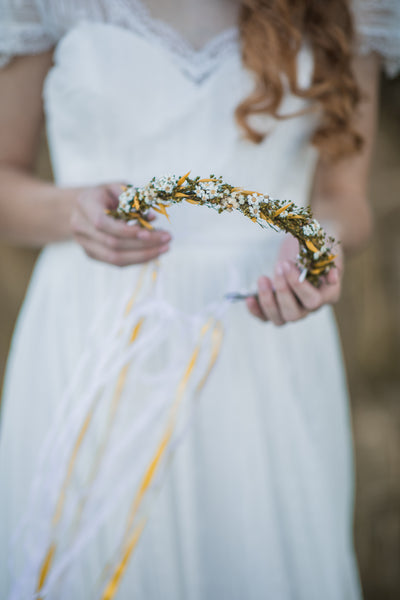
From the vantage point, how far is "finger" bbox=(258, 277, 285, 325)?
1.77ft

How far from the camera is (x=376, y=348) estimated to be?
5.56ft

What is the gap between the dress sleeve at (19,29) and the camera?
2.42 feet

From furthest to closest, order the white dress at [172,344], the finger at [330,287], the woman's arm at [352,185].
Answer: the woman's arm at [352,185]
the white dress at [172,344]
the finger at [330,287]

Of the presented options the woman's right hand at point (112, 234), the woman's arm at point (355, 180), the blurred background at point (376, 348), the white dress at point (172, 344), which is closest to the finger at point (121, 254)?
the woman's right hand at point (112, 234)

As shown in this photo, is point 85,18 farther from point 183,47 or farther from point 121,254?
point 121,254

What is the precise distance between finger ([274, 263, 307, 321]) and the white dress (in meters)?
0.13

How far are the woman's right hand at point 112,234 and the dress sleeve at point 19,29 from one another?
0.36 meters

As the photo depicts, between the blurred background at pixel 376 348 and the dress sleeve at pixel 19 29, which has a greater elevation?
the dress sleeve at pixel 19 29

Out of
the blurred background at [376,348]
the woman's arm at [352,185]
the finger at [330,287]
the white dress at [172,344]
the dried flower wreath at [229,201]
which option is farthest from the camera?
the blurred background at [376,348]

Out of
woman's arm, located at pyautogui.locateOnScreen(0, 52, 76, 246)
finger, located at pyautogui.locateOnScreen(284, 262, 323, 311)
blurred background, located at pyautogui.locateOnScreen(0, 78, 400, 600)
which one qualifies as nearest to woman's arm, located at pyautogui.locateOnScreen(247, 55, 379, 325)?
finger, located at pyautogui.locateOnScreen(284, 262, 323, 311)

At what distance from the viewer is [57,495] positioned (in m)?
0.53

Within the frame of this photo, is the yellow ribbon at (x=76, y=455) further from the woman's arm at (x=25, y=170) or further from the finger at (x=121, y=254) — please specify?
the woman's arm at (x=25, y=170)

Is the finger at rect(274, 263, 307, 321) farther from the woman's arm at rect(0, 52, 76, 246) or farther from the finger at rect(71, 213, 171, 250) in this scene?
the woman's arm at rect(0, 52, 76, 246)

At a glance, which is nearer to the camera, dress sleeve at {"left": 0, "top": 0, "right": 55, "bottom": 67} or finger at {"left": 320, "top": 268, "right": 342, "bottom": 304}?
finger at {"left": 320, "top": 268, "right": 342, "bottom": 304}
